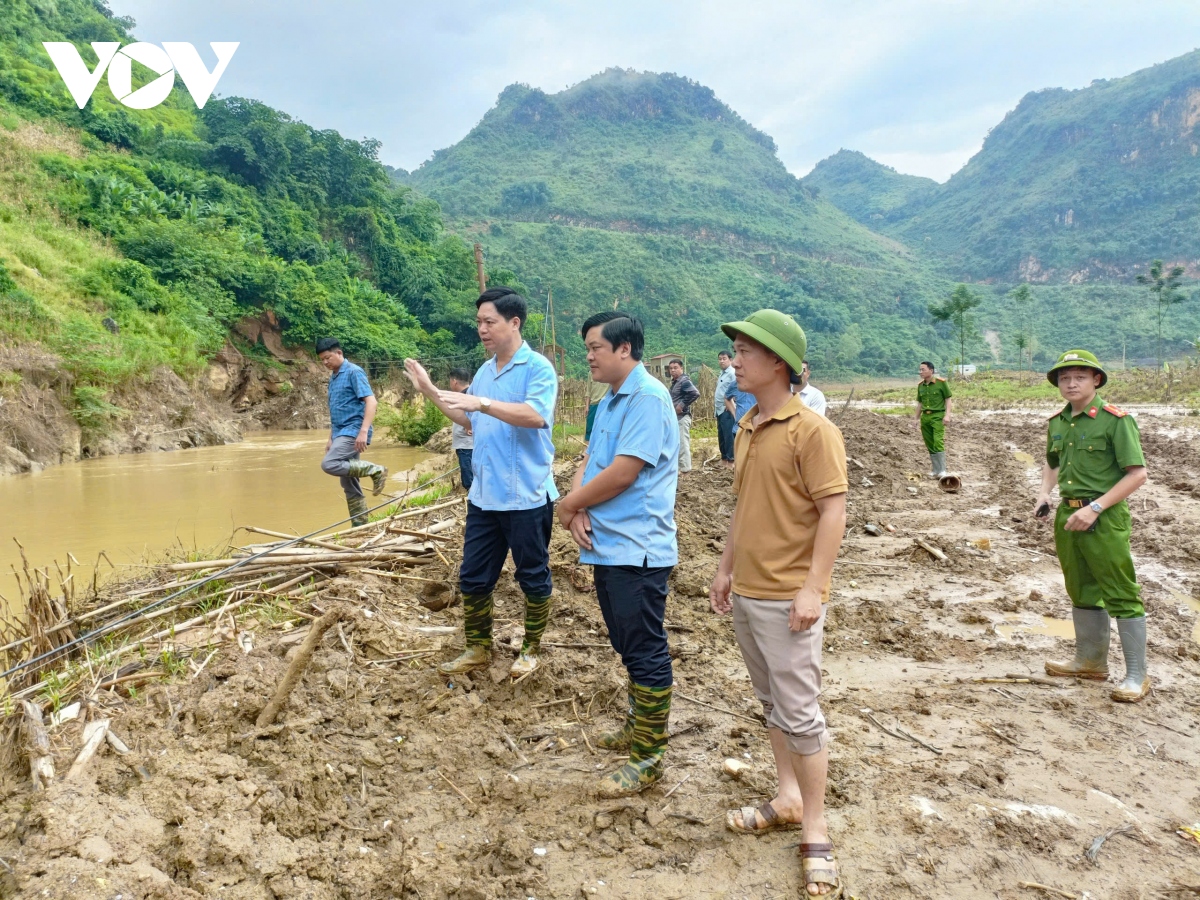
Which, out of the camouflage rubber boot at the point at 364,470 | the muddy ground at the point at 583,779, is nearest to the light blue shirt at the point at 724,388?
the camouflage rubber boot at the point at 364,470

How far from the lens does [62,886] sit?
6.92ft

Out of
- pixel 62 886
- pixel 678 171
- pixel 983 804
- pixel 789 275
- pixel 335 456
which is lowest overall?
pixel 983 804

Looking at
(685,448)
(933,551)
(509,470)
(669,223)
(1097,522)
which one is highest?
(669,223)

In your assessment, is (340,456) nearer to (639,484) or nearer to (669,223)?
(639,484)

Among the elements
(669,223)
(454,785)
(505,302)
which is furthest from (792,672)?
(669,223)

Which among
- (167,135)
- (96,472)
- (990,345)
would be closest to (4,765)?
(96,472)

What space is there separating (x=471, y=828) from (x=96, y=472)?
47.3 feet

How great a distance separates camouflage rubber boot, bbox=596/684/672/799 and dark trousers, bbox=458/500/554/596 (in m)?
0.91

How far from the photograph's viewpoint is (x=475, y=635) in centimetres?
364

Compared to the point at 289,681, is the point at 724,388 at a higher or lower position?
higher

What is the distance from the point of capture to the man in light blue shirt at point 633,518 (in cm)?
261

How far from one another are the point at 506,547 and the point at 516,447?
0.53 m

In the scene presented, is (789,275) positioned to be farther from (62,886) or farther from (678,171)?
(62,886)

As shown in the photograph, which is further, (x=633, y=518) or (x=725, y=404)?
→ (x=725, y=404)
